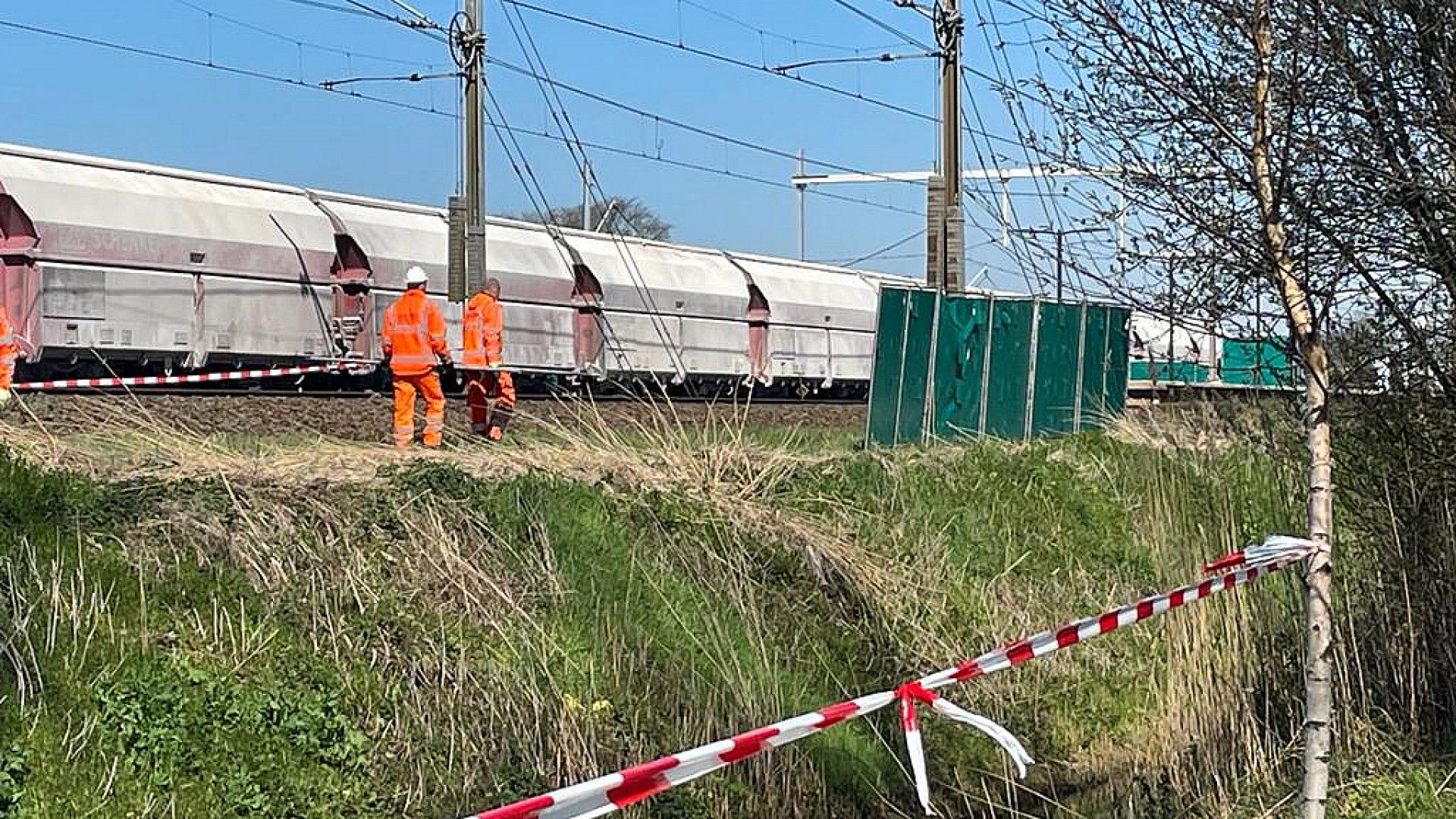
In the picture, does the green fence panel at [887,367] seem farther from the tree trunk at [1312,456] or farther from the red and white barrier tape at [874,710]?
the tree trunk at [1312,456]

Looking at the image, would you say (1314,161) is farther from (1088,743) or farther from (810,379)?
(810,379)

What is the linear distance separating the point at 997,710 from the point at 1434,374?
148 inches

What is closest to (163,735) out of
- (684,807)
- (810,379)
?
(684,807)

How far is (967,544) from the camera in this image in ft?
44.1

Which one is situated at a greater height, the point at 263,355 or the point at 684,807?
the point at 263,355

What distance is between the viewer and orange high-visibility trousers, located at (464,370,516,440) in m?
15.9

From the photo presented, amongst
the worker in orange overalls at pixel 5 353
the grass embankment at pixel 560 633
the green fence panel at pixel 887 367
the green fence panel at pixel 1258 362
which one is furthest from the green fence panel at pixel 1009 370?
the green fence panel at pixel 1258 362

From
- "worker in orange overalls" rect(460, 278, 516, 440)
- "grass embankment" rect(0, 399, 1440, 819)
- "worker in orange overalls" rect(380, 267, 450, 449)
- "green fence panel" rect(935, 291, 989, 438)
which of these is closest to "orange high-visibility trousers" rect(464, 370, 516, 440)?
"worker in orange overalls" rect(460, 278, 516, 440)

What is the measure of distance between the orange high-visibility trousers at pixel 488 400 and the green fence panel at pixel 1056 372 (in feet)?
21.2

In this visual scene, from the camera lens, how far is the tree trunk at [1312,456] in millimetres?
6949

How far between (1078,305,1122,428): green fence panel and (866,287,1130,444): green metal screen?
0.05ft

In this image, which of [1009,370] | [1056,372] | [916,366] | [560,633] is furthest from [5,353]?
[1056,372]

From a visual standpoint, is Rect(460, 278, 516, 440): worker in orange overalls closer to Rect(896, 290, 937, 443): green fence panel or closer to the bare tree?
Rect(896, 290, 937, 443): green fence panel

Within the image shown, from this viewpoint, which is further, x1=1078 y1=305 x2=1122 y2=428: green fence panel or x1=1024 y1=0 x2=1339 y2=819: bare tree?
x1=1078 y1=305 x2=1122 y2=428: green fence panel
